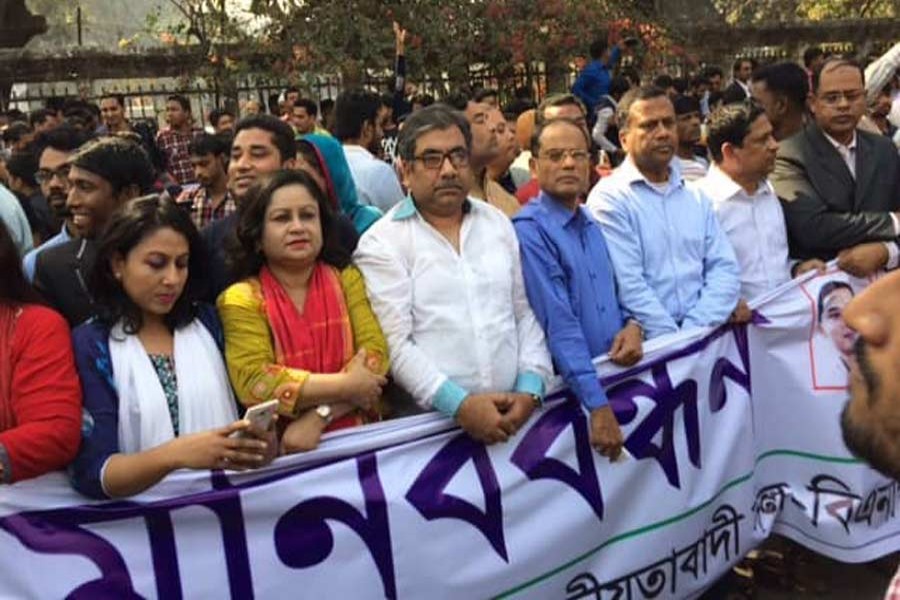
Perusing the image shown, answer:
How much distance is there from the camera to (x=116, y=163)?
3.21 m

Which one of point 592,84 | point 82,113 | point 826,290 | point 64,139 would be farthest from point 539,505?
point 592,84

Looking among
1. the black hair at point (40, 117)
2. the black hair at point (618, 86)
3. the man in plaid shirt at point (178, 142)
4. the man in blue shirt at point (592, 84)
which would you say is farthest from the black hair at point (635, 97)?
the man in blue shirt at point (592, 84)

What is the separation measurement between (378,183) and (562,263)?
200cm

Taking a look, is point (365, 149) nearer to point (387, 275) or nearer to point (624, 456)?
point (387, 275)

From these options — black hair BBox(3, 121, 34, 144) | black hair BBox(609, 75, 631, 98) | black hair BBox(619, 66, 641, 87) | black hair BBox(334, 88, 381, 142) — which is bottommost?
black hair BBox(334, 88, 381, 142)

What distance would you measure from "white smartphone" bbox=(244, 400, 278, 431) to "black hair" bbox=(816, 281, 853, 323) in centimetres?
233

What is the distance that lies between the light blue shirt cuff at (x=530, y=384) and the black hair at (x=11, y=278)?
1.46m

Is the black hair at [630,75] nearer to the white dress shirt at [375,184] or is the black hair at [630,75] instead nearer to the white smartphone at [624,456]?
the white dress shirt at [375,184]

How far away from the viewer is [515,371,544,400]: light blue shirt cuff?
315cm

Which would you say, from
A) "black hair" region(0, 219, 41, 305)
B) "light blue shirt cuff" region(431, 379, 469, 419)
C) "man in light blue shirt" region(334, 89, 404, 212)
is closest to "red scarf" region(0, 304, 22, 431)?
"black hair" region(0, 219, 41, 305)

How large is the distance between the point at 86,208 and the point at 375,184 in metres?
2.11

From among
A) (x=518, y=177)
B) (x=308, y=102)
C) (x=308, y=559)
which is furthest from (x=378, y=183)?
(x=308, y=102)

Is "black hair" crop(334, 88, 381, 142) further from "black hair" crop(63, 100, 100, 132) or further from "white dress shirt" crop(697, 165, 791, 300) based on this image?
"black hair" crop(63, 100, 100, 132)

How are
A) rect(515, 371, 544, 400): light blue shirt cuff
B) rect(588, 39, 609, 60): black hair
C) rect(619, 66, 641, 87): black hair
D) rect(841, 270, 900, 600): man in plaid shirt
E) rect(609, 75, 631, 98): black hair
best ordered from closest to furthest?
rect(841, 270, 900, 600): man in plaid shirt → rect(515, 371, 544, 400): light blue shirt cuff → rect(609, 75, 631, 98): black hair → rect(619, 66, 641, 87): black hair → rect(588, 39, 609, 60): black hair
